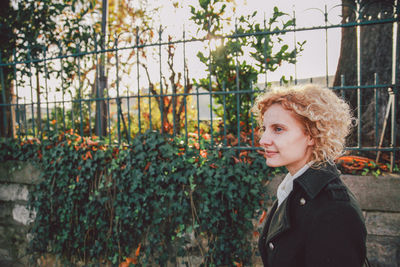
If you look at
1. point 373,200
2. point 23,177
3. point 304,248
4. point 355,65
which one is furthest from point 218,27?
point 23,177

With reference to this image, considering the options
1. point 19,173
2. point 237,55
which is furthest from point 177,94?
point 19,173

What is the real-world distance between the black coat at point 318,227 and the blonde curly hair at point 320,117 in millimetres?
92

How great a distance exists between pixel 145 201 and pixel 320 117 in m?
2.10

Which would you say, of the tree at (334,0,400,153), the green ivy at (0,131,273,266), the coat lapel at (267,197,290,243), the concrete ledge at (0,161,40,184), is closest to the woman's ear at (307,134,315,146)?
A: the coat lapel at (267,197,290,243)

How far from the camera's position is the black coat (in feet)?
3.47

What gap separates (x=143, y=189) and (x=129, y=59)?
3.78 meters

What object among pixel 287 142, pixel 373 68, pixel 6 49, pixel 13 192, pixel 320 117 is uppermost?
pixel 6 49

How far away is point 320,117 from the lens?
1.28m

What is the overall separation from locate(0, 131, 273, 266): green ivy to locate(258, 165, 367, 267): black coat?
130 cm

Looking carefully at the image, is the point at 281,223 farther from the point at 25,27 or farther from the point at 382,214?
the point at 25,27

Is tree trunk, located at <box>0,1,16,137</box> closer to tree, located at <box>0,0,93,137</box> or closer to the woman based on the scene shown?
tree, located at <box>0,0,93,137</box>

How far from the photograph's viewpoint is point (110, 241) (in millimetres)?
3025

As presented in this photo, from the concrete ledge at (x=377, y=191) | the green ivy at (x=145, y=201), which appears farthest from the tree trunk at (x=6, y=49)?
the concrete ledge at (x=377, y=191)

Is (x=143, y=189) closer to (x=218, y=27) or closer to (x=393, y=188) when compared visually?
(x=218, y=27)
